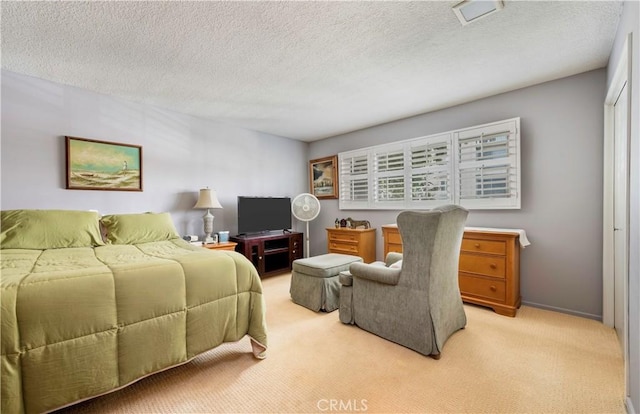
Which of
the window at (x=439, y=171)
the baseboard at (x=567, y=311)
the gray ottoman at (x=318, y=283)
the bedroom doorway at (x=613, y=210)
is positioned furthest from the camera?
the window at (x=439, y=171)

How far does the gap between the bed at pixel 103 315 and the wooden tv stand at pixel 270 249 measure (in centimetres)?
173

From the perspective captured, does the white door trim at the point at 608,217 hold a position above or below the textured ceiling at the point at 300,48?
below

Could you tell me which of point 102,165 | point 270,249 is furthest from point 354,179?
point 102,165

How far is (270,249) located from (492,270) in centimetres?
304

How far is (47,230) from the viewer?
2455 mm

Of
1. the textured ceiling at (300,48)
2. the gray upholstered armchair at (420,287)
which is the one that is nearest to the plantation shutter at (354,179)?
the textured ceiling at (300,48)

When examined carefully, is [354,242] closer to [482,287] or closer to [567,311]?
[482,287]

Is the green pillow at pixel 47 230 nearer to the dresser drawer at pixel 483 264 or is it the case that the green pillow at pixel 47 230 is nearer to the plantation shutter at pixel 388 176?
the plantation shutter at pixel 388 176

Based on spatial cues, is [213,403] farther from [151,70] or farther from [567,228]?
[567,228]

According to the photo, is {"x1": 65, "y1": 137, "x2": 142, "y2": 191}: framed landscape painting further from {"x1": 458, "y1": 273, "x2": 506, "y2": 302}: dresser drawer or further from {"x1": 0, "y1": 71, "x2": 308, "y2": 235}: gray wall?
{"x1": 458, "y1": 273, "x2": 506, "y2": 302}: dresser drawer

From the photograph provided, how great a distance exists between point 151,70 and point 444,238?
3074mm

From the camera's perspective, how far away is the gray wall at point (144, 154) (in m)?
2.70

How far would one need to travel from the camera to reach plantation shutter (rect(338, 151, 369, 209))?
4609 millimetres

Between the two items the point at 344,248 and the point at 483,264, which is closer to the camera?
the point at 483,264
